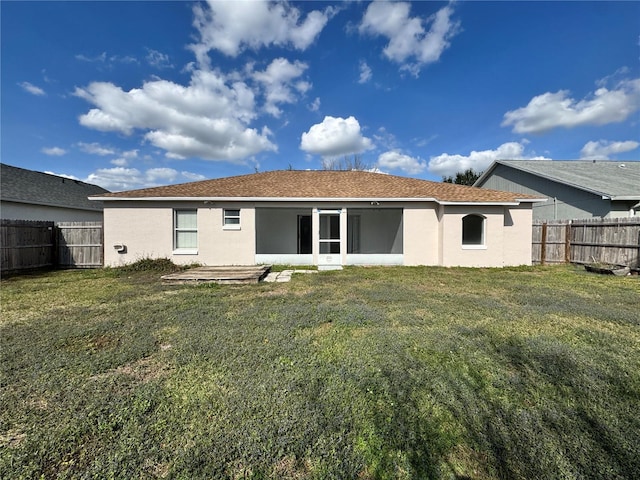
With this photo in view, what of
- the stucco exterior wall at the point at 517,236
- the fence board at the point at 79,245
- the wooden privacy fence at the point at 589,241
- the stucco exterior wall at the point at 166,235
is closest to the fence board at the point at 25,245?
the fence board at the point at 79,245

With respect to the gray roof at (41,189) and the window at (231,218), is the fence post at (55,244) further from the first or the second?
the window at (231,218)

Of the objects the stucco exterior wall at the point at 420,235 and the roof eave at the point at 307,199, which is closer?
the roof eave at the point at 307,199

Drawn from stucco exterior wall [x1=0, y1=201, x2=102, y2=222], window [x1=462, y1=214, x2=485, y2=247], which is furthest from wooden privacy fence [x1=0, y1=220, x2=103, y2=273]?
window [x1=462, y1=214, x2=485, y2=247]

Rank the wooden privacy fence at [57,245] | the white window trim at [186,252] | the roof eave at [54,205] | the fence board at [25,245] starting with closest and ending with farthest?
1. the fence board at [25,245]
2. the wooden privacy fence at [57,245]
3. the white window trim at [186,252]
4. the roof eave at [54,205]

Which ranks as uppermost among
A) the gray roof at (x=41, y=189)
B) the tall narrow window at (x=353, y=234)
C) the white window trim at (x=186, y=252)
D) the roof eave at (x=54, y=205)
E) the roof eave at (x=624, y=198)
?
the gray roof at (x=41, y=189)

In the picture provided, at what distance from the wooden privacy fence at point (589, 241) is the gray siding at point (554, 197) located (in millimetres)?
2768

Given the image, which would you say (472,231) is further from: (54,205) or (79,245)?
(54,205)

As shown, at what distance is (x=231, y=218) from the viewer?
1142cm

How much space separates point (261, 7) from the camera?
8938 millimetres

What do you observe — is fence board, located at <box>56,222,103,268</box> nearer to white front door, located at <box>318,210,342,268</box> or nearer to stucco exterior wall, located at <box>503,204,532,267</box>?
white front door, located at <box>318,210,342,268</box>

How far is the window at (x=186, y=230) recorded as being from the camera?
1130 cm

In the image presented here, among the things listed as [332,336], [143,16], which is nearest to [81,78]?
[143,16]

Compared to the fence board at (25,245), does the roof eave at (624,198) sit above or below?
above

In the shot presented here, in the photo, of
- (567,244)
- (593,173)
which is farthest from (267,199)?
(593,173)
